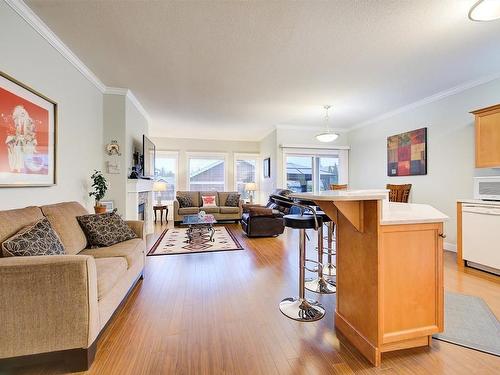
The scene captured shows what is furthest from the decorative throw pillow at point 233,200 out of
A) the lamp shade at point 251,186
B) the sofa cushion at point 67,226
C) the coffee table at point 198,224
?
the sofa cushion at point 67,226

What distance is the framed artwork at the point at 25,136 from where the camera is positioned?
6.19ft

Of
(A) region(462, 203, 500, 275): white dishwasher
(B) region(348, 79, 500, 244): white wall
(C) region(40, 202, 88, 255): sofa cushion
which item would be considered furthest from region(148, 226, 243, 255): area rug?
(B) region(348, 79, 500, 244): white wall

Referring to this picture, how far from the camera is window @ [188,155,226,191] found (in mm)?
7533

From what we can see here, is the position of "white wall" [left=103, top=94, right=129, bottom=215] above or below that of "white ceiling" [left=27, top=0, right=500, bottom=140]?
below

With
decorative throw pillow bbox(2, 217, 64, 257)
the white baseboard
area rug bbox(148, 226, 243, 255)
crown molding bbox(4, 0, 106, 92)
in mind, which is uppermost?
crown molding bbox(4, 0, 106, 92)

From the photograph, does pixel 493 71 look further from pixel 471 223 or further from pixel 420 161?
pixel 471 223

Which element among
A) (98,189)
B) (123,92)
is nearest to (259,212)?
(98,189)

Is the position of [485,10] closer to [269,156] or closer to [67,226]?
[67,226]

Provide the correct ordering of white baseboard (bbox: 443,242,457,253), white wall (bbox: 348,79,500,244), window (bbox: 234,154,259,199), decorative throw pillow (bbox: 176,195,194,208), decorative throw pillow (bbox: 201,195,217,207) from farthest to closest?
window (bbox: 234,154,259,199) < decorative throw pillow (bbox: 201,195,217,207) < decorative throw pillow (bbox: 176,195,194,208) < white baseboard (bbox: 443,242,457,253) < white wall (bbox: 348,79,500,244)

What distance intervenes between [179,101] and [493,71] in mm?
4666

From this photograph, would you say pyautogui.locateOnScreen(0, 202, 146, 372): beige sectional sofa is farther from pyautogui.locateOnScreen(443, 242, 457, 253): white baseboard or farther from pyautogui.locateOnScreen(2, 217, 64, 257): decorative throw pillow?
pyautogui.locateOnScreen(443, 242, 457, 253): white baseboard

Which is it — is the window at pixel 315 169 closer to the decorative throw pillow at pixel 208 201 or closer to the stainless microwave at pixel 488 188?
the decorative throw pillow at pixel 208 201

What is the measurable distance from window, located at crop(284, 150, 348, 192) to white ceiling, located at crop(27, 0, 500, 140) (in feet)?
6.83

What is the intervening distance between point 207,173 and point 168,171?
1205 mm
